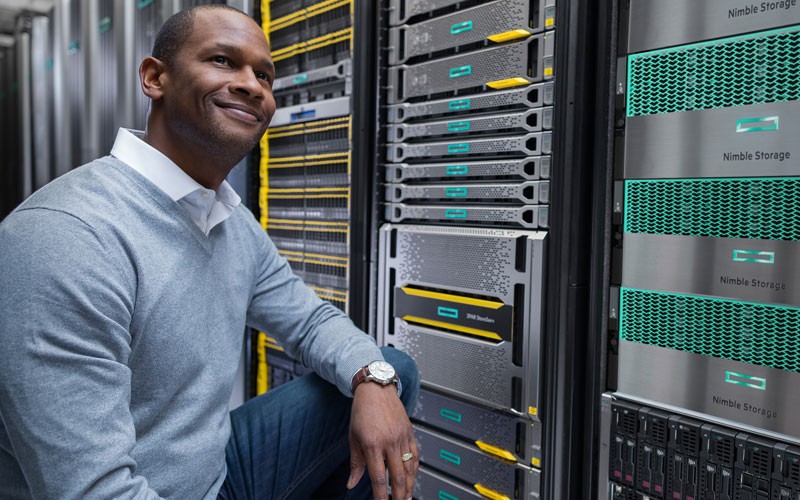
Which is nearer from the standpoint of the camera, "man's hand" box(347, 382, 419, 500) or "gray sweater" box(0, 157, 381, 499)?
"gray sweater" box(0, 157, 381, 499)

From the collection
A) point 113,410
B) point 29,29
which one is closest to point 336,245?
point 113,410

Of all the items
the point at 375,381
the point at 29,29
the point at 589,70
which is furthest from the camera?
the point at 29,29

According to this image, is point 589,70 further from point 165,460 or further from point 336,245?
point 165,460

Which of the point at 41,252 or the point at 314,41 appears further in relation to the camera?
the point at 314,41

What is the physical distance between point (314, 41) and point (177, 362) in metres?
1.43

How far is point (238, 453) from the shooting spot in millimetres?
1196

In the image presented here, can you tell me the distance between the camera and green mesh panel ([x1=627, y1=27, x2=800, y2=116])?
115 centimetres

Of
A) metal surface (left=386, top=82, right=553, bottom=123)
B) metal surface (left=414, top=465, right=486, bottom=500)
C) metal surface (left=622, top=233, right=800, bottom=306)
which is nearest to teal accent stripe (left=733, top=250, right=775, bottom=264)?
metal surface (left=622, top=233, right=800, bottom=306)

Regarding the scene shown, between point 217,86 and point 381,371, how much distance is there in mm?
614

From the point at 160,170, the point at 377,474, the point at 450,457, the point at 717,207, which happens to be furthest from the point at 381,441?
the point at 717,207

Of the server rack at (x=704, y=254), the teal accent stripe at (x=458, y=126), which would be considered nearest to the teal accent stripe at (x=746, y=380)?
the server rack at (x=704, y=254)

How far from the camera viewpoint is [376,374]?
118cm

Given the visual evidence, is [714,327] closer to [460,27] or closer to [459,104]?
[459,104]

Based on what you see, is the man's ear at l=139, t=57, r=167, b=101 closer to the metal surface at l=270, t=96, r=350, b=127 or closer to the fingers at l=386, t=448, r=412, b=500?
the fingers at l=386, t=448, r=412, b=500
